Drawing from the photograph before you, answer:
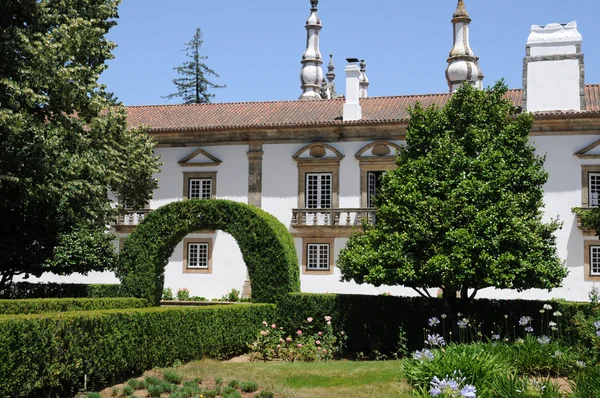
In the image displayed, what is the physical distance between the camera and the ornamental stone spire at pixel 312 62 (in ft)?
136

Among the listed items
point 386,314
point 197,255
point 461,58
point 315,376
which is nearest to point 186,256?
point 197,255

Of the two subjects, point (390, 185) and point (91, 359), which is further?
point (390, 185)

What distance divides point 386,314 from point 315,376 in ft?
14.7

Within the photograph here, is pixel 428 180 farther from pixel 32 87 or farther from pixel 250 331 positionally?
pixel 32 87

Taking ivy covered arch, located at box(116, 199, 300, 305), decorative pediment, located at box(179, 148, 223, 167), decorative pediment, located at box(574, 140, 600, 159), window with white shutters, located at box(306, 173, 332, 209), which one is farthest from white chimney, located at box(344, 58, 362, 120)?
ivy covered arch, located at box(116, 199, 300, 305)

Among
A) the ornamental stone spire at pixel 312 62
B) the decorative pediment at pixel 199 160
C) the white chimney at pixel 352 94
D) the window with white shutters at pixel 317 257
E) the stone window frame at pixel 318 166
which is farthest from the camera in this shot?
the ornamental stone spire at pixel 312 62

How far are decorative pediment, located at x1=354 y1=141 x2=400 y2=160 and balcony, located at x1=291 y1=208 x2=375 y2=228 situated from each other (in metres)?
2.16

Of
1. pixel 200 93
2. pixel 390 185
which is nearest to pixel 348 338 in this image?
pixel 390 185

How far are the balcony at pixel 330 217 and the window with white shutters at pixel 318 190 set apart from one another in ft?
1.85

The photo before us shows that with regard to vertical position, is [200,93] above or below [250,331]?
above

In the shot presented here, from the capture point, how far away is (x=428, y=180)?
655 inches

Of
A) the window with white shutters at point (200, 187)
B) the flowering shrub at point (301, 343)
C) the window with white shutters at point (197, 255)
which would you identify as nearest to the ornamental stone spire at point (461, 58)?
the window with white shutters at point (200, 187)

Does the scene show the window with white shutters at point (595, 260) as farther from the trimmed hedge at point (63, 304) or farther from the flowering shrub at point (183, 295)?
the trimmed hedge at point (63, 304)

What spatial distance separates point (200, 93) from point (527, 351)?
41.4m
